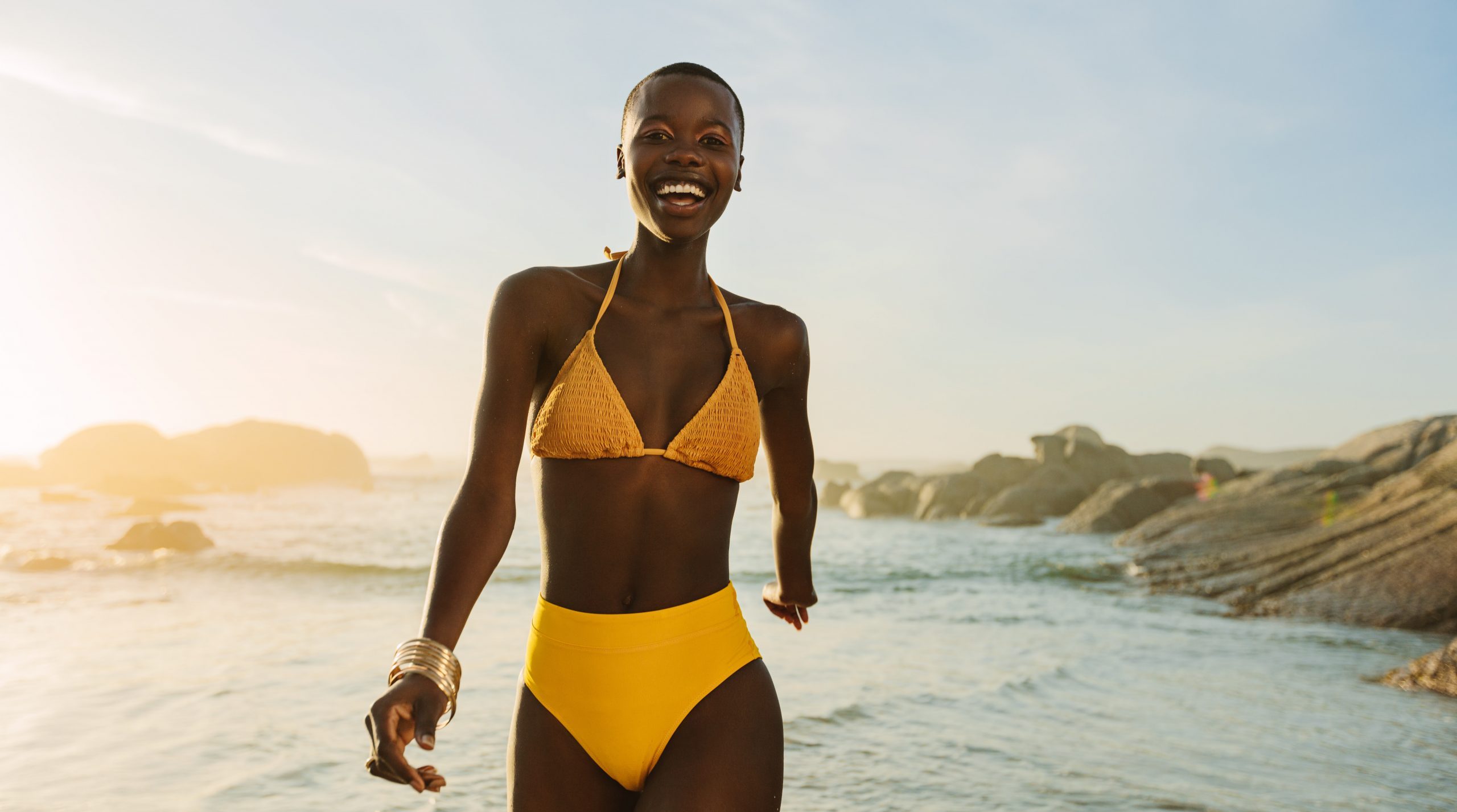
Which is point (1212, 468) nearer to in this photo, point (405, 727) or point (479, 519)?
point (479, 519)

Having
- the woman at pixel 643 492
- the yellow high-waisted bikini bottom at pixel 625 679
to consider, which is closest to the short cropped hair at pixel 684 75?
the woman at pixel 643 492

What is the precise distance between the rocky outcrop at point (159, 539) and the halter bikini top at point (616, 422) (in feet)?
66.3

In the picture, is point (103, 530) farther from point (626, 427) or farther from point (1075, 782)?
point (626, 427)

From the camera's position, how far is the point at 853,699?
8.54m

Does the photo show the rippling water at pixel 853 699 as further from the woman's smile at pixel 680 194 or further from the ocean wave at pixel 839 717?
the woman's smile at pixel 680 194

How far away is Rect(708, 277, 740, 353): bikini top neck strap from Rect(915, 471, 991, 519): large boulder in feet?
111

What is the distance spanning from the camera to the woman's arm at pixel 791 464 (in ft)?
8.93

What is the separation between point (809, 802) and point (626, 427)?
14.1 feet

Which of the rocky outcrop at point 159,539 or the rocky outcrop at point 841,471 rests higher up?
the rocky outcrop at point 841,471

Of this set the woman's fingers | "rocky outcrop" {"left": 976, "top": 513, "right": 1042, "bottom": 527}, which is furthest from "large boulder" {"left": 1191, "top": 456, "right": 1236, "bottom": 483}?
the woman's fingers

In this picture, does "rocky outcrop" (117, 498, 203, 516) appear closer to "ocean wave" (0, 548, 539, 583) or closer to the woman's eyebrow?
"ocean wave" (0, 548, 539, 583)

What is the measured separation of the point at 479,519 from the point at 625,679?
56cm

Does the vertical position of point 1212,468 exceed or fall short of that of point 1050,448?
it falls short

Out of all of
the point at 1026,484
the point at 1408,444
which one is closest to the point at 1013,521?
the point at 1026,484
